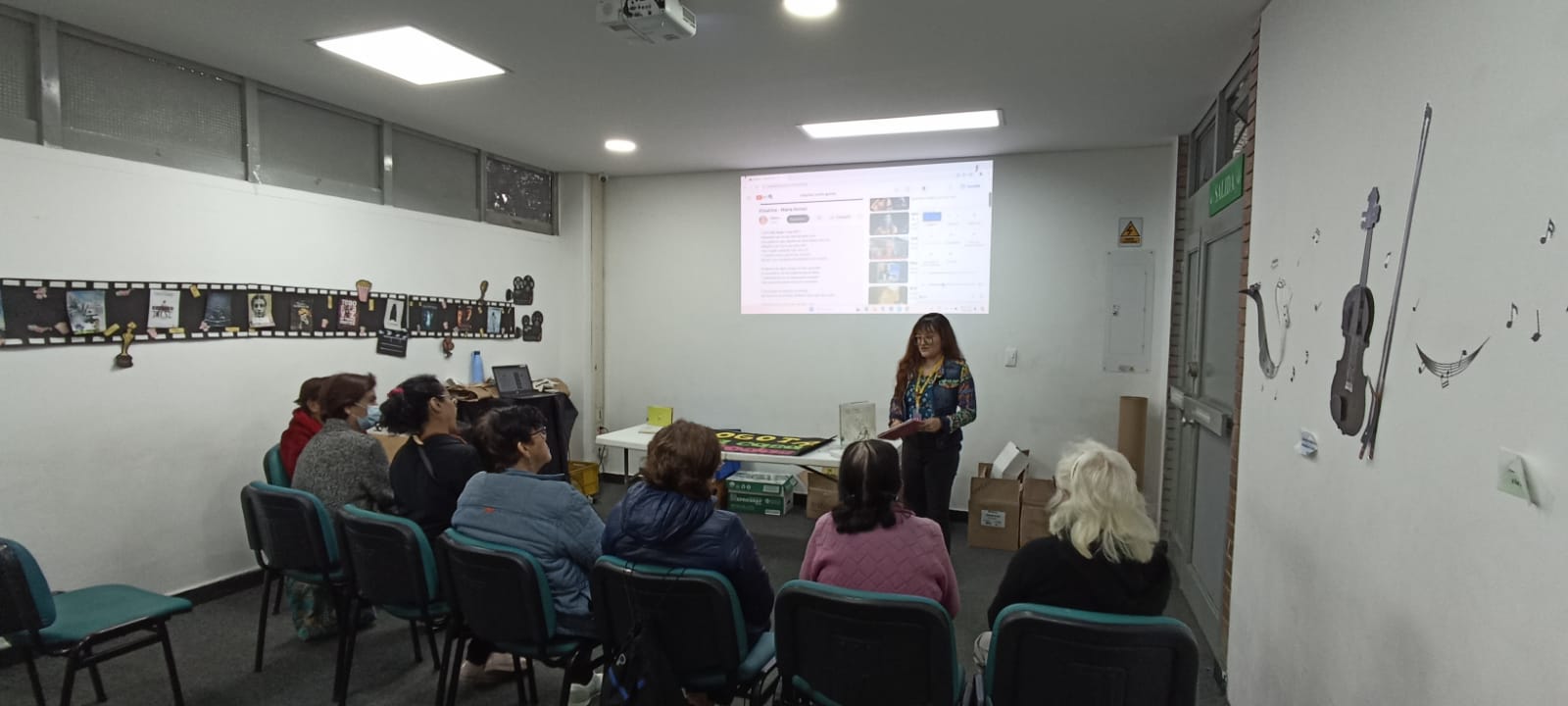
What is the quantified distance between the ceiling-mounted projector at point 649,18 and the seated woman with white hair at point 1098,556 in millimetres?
2010

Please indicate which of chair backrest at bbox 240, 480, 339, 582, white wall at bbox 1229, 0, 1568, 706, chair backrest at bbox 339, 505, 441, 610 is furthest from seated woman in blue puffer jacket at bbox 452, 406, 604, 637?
white wall at bbox 1229, 0, 1568, 706

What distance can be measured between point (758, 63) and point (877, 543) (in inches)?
90.1

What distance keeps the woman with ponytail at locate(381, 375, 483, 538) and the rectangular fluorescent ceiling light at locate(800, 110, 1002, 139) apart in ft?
8.80

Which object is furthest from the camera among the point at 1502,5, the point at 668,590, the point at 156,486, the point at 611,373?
the point at 611,373

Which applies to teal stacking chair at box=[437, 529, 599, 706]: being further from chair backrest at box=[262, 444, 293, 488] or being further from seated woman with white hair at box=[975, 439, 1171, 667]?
Result: chair backrest at box=[262, 444, 293, 488]

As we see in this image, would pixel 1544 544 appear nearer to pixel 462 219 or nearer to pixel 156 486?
pixel 156 486

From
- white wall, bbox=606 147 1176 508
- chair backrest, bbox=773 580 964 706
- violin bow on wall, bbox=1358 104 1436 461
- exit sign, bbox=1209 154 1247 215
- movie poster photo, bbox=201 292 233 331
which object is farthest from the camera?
white wall, bbox=606 147 1176 508

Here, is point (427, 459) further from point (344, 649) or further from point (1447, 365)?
point (1447, 365)

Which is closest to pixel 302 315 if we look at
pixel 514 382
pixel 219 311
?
pixel 219 311

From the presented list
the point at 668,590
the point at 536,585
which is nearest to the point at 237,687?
the point at 536,585

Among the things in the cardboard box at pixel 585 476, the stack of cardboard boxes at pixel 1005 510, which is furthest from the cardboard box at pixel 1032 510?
the cardboard box at pixel 585 476

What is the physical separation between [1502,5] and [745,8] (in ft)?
6.93

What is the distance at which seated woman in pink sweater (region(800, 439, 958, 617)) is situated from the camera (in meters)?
1.89

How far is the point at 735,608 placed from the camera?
6.21ft
